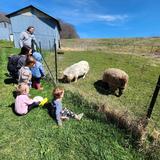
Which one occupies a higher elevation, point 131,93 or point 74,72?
A: point 74,72

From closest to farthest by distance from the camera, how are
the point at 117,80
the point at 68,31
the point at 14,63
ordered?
the point at 14,63 < the point at 117,80 < the point at 68,31

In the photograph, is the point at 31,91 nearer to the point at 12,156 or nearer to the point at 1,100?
the point at 1,100

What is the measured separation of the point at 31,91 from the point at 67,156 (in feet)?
11.7

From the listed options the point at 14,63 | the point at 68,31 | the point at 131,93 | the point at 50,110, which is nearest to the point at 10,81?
the point at 14,63

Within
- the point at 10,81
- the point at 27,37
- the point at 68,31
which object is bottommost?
the point at 68,31

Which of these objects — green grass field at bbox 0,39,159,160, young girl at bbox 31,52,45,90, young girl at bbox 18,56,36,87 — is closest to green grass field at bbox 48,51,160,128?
green grass field at bbox 0,39,159,160

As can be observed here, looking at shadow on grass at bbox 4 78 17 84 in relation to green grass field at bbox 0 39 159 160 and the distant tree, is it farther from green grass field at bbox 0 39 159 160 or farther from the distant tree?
the distant tree

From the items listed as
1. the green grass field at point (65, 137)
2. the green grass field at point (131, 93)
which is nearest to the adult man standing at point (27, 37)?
the green grass field at point (131, 93)

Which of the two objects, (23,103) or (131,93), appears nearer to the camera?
(23,103)

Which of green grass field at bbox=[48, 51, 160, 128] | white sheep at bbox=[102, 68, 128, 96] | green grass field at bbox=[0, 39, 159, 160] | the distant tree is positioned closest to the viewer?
green grass field at bbox=[0, 39, 159, 160]

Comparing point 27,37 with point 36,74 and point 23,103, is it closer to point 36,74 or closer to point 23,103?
point 36,74

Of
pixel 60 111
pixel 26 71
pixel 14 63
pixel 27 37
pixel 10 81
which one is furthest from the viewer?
pixel 27 37

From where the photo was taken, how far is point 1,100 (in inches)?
258

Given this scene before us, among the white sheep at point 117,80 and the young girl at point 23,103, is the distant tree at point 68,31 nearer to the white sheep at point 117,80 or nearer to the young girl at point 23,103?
the white sheep at point 117,80
